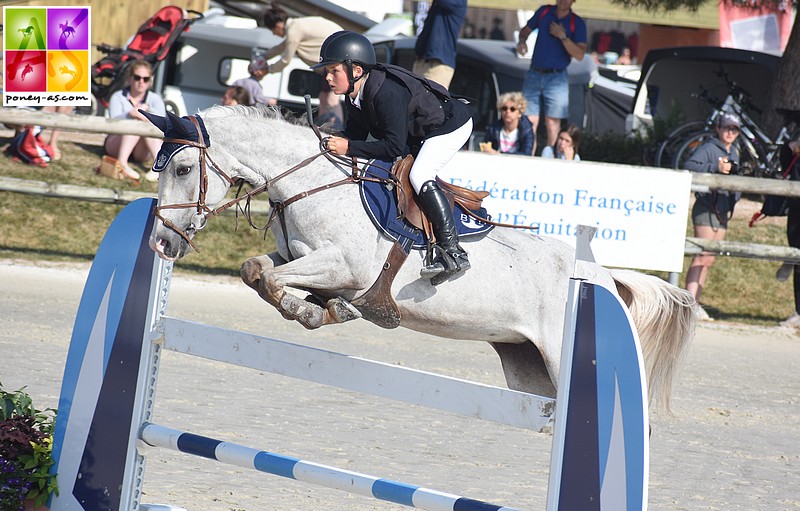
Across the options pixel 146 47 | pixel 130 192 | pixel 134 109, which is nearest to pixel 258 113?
pixel 130 192

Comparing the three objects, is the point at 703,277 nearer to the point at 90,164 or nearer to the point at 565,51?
the point at 565,51

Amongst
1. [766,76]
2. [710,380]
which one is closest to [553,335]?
[710,380]

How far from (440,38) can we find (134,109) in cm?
291

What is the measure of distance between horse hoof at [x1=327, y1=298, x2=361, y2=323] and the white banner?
408 centimetres

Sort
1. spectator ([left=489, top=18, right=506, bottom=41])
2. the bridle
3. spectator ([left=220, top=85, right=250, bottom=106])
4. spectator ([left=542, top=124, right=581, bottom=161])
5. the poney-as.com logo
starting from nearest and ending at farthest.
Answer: the bridle < the poney-as.com logo < spectator ([left=542, top=124, right=581, bottom=161]) < spectator ([left=220, top=85, right=250, bottom=106]) < spectator ([left=489, top=18, right=506, bottom=41])

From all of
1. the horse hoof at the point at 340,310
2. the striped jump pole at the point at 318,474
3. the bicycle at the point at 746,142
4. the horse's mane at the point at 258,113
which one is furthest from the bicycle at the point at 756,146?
the striped jump pole at the point at 318,474

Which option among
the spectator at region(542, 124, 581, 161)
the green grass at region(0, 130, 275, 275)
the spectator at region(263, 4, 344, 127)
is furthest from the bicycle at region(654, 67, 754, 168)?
the green grass at region(0, 130, 275, 275)

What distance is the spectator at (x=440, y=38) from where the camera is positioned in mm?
9375

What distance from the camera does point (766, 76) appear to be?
42.7 feet

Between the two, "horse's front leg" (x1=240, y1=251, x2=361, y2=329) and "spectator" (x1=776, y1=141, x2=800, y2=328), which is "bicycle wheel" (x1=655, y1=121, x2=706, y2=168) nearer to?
"spectator" (x1=776, y1=141, x2=800, y2=328)

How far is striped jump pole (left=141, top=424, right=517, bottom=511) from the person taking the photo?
287 cm

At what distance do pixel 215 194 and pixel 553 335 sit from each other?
1467 mm

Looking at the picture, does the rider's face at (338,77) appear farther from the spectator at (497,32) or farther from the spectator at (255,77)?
the spectator at (497,32)

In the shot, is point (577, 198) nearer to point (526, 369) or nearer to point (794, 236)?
point (794, 236)
